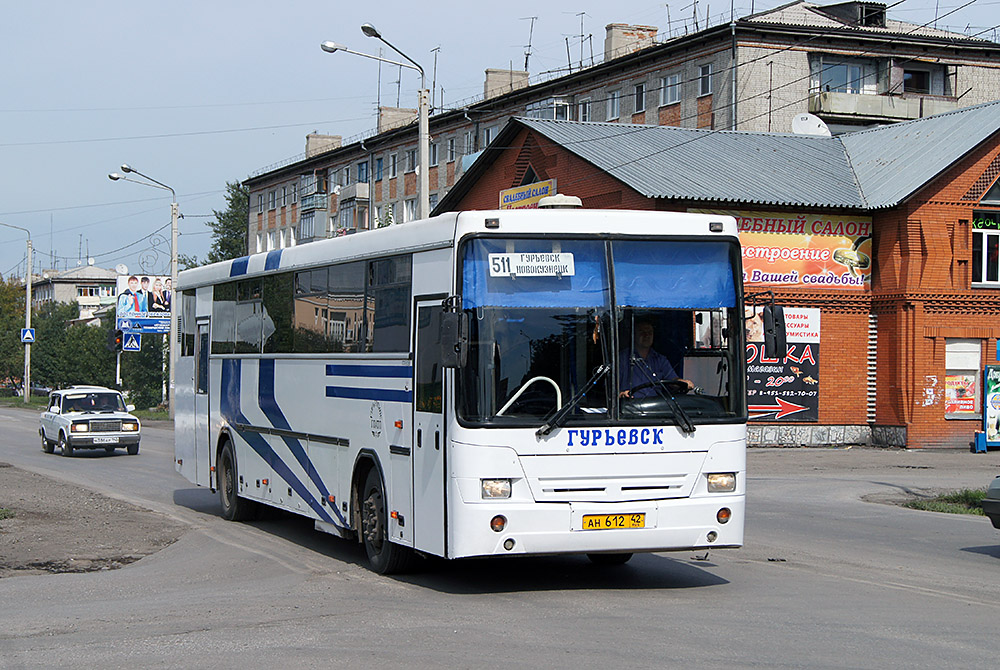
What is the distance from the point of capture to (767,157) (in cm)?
3647

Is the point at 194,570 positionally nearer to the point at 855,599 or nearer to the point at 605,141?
the point at 855,599

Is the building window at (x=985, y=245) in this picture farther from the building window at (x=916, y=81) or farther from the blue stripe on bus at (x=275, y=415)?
the blue stripe on bus at (x=275, y=415)

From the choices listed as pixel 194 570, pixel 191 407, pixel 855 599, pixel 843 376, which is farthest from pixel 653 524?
pixel 843 376

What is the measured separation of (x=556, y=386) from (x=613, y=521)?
43.8 inches

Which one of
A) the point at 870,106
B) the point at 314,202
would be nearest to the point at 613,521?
the point at 870,106

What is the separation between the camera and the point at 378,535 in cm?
1120

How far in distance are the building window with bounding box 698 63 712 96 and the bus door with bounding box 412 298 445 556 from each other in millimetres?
40738

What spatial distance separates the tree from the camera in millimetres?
113219

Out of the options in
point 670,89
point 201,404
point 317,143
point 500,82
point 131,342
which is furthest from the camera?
point 317,143

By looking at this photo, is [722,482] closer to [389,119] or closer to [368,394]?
[368,394]

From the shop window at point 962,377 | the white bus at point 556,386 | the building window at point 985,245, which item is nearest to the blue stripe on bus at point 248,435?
the white bus at point 556,386

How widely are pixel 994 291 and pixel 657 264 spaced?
87.7 feet

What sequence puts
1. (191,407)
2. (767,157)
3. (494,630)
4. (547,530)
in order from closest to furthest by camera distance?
(494,630) → (547,530) → (191,407) → (767,157)

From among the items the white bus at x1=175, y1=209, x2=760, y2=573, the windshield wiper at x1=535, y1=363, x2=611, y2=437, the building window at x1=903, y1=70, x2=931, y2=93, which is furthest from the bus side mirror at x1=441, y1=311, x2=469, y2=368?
the building window at x1=903, y1=70, x2=931, y2=93
